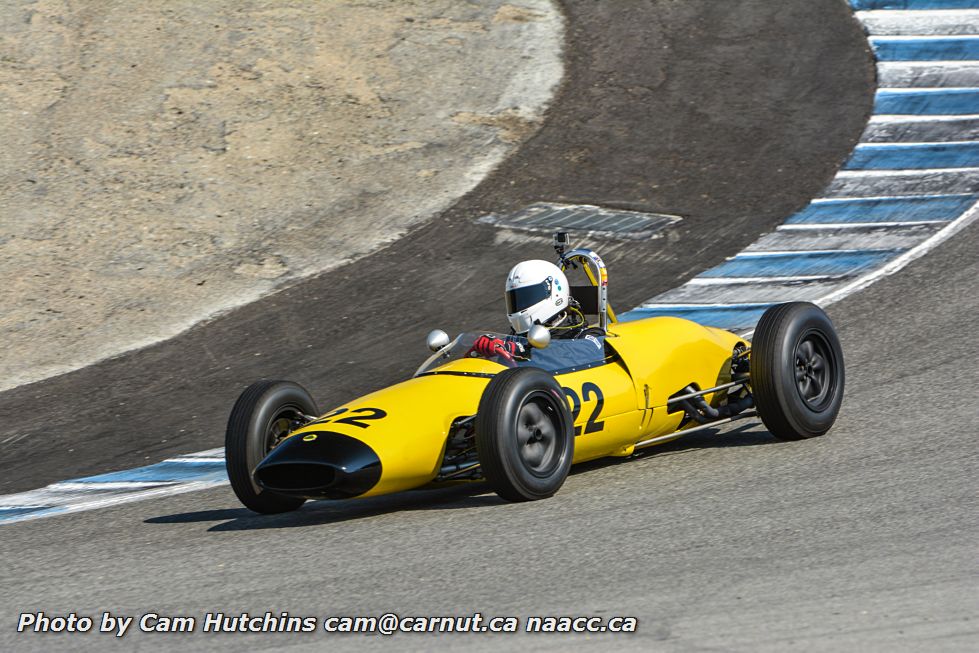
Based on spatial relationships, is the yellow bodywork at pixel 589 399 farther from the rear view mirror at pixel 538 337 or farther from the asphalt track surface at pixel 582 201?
the asphalt track surface at pixel 582 201

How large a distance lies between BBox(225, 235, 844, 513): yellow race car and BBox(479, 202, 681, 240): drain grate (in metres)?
4.70

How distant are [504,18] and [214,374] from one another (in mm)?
9497

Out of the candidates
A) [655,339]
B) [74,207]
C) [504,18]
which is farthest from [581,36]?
[655,339]

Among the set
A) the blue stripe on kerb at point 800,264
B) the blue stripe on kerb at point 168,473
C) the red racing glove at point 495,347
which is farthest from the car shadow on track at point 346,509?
the blue stripe on kerb at point 800,264

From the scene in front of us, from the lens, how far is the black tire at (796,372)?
768 centimetres

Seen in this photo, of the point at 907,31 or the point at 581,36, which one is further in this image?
the point at 581,36

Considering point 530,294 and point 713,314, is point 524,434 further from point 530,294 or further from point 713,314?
point 713,314

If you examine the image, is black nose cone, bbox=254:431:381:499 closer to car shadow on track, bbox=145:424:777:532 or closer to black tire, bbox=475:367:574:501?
car shadow on track, bbox=145:424:777:532

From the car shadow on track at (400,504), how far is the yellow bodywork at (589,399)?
241mm

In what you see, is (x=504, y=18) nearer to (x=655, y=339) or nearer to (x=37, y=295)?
(x=37, y=295)

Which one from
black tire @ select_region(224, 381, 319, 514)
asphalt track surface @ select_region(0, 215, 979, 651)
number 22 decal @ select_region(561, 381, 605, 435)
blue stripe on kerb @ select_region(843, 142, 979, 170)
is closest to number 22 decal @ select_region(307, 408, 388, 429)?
black tire @ select_region(224, 381, 319, 514)

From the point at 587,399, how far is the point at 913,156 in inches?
308

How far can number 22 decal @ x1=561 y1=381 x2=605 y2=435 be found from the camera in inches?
287

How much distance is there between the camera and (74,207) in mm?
14617
